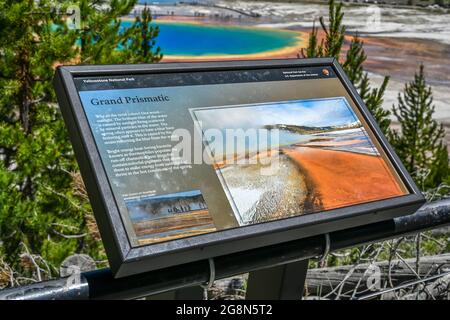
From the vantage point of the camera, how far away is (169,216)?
752mm

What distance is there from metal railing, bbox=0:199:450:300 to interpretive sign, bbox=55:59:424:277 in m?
0.02

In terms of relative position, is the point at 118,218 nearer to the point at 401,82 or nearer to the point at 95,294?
the point at 95,294

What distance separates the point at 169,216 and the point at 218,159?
0.40 ft

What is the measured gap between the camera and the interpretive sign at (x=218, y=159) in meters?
0.74

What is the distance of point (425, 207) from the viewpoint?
1.00 m

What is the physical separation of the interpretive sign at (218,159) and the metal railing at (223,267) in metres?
0.02

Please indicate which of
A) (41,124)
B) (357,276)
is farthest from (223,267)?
(41,124)

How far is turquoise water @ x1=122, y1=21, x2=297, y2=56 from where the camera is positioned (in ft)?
34.6

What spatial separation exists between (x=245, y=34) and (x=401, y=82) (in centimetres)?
293

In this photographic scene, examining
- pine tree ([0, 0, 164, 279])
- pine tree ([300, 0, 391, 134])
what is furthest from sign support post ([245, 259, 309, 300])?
pine tree ([300, 0, 391, 134])

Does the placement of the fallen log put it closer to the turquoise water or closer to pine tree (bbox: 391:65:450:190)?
pine tree (bbox: 391:65:450:190)

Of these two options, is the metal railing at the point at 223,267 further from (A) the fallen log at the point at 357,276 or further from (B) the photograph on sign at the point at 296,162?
(A) the fallen log at the point at 357,276

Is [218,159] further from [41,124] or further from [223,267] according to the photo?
[41,124]
